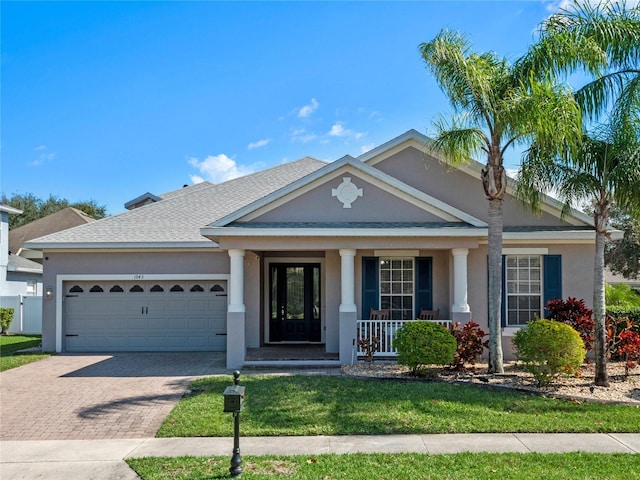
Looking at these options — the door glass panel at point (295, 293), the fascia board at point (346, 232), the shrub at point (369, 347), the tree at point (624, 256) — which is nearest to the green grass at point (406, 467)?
the shrub at point (369, 347)

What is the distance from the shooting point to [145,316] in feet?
48.8

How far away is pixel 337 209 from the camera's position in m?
12.1

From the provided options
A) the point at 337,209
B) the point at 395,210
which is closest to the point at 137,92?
the point at 337,209

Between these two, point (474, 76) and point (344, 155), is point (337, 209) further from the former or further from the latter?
point (474, 76)

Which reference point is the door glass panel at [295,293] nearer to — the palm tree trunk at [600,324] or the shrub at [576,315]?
the shrub at [576,315]

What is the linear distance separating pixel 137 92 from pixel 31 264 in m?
17.6

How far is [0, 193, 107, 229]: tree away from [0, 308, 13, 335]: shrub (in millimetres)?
26551

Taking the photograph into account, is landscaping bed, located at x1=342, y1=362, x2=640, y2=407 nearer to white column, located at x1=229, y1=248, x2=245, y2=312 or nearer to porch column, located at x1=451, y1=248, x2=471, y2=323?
porch column, located at x1=451, y1=248, x2=471, y2=323

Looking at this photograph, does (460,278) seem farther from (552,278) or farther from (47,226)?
(47,226)

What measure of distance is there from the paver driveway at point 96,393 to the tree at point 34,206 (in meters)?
37.5

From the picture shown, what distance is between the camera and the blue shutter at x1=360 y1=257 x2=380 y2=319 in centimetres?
1296

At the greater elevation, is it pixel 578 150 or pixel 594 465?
pixel 578 150

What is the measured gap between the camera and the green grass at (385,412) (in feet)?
23.4

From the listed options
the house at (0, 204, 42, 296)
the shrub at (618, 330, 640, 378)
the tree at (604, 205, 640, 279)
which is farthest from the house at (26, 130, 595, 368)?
the tree at (604, 205, 640, 279)
